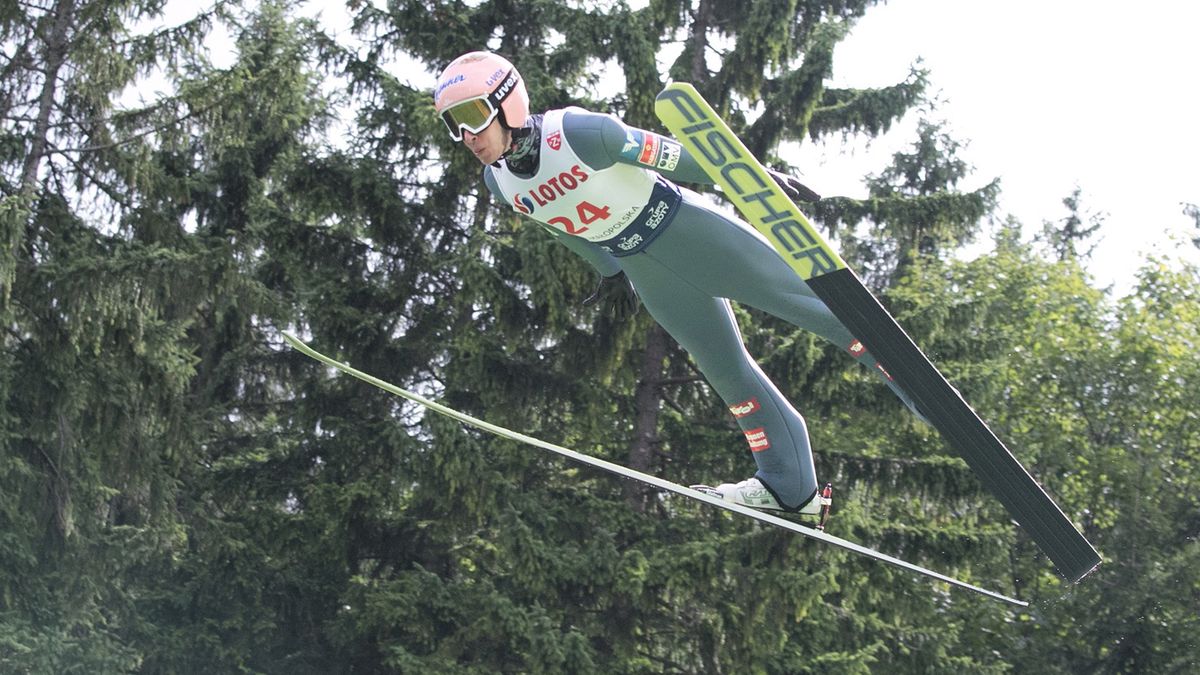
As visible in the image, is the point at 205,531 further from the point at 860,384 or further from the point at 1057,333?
the point at 1057,333

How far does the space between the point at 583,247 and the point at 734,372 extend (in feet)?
2.12

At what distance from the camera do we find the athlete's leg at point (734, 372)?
4625 mm

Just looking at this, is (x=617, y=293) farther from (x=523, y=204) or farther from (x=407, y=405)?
(x=407, y=405)

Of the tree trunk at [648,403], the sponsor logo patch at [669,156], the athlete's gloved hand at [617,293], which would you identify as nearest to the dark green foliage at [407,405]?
the tree trunk at [648,403]

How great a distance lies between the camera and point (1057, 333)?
17.1m

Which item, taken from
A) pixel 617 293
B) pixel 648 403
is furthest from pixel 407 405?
pixel 617 293

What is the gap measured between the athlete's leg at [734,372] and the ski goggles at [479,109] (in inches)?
26.5

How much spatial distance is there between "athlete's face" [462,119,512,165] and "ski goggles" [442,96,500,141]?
2 centimetres

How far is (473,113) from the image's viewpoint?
14.0 feet

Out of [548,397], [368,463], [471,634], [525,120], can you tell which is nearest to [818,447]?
[548,397]

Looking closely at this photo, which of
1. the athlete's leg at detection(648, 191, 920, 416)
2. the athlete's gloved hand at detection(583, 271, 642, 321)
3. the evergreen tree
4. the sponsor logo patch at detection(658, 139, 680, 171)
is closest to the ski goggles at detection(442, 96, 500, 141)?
the sponsor logo patch at detection(658, 139, 680, 171)

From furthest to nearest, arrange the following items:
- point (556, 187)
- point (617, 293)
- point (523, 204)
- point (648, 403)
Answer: point (648, 403), point (617, 293), point (523, 204), point (556, 187)

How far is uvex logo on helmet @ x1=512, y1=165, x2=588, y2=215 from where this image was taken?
433cm

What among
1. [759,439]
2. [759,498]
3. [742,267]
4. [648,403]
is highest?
[648,403]
